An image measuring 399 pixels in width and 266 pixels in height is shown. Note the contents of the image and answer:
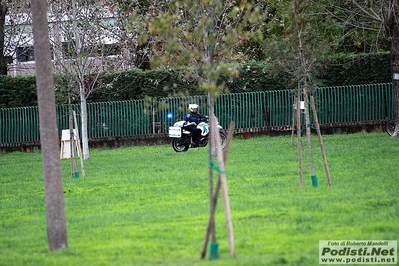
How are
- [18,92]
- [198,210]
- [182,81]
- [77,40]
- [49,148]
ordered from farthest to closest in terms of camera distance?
[18,92] → [182,81] → [77,40] → [198,210] → [49,148]

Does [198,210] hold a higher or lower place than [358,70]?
lower

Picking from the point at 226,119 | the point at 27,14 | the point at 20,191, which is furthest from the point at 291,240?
the point at 27,14

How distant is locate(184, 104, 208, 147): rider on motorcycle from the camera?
28.5 metres

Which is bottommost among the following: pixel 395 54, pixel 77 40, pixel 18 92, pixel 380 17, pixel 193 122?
pixel 193 122

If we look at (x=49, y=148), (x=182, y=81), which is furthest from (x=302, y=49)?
A: (x=182, y=81)

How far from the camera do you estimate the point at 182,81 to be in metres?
34.1

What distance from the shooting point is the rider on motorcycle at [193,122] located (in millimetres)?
28531

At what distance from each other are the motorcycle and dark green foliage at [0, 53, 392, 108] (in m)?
3.06

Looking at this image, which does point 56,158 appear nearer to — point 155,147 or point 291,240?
point 291,240

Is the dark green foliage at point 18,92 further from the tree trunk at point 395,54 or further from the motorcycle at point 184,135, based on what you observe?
the tree trunk at point 395,54

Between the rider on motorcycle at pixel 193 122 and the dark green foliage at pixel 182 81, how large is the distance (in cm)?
286

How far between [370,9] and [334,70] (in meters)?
5.91

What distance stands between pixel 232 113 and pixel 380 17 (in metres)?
7.80

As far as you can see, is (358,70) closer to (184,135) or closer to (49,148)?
(184,135)
